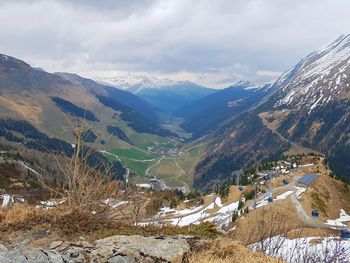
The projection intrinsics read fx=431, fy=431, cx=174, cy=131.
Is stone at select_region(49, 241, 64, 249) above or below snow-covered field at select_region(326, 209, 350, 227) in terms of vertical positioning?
above

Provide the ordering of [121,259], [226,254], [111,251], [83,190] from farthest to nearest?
[83,190], [226,254], [111,251], [121,259]

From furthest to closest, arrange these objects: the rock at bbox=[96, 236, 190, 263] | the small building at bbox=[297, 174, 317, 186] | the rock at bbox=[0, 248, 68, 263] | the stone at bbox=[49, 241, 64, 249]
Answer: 1. the small building at bbox=[297, 174, 317, 186]
2. the stone at bbox=[49, 241, 64, 249]
3. the rock at bbox=[96, 236, 190, 263]
4. the rock at bbox=[0, 248, 68, 263]

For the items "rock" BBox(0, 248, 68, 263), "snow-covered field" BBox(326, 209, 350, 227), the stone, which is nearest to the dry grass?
"rock" BBox(0, 248, 68, 263)

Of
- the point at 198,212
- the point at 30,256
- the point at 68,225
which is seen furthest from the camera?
the point at 198,212

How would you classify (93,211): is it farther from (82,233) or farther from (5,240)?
(5,240)

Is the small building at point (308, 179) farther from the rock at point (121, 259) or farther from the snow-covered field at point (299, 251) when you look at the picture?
the rock at point (121, 259)

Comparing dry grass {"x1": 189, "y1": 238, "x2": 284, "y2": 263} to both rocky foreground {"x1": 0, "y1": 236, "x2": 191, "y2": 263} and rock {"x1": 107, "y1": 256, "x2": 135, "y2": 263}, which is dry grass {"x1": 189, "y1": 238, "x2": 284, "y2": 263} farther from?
rock {"x1": 107, "y1": 256, "x2": 135, "y2": 263}

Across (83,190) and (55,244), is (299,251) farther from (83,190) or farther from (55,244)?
(55,244)

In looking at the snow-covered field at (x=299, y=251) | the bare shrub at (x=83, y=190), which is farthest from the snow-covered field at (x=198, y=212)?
the bare shrub at (x=83, y=190)

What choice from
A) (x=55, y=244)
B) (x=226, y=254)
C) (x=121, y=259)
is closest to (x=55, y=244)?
(x=55, y=244)
